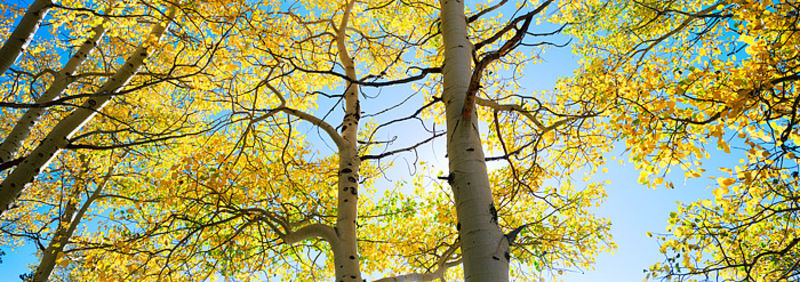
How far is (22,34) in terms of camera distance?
3707 millimetres

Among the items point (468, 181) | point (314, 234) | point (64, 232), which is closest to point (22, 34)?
point (314, 234)

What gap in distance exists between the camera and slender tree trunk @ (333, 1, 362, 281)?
379cm

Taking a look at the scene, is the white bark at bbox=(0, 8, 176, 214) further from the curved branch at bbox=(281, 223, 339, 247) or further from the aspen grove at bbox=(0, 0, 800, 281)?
the curved branch at bbox=(281, 223, 339, 247)

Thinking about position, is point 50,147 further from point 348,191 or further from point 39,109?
point 348,191

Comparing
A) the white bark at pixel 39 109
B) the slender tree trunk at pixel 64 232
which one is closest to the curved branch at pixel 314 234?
the white bark at pixel 39 109

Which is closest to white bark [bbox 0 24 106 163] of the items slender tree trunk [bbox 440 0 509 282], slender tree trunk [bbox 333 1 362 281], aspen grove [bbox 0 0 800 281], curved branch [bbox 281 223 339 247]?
aspen grove [bbox 0 0 800 281]

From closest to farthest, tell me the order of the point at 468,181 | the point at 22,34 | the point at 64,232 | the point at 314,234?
the point at 468,181 → the point at 22,34 → the point at 314,234 → the point at 64,232

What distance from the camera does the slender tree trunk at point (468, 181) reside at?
1834 millimetres

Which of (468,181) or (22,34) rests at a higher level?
(22,34)

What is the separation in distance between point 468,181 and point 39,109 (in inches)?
242

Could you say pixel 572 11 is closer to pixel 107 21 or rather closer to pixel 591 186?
pixel 591 186

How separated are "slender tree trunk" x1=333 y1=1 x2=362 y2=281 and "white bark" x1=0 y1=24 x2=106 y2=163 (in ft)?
10.5

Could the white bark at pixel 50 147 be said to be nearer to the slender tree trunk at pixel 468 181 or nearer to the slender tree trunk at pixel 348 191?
the slender tree trunk at pixel 348 191

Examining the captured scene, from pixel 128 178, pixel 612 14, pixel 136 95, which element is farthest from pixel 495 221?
pixel 128 178
